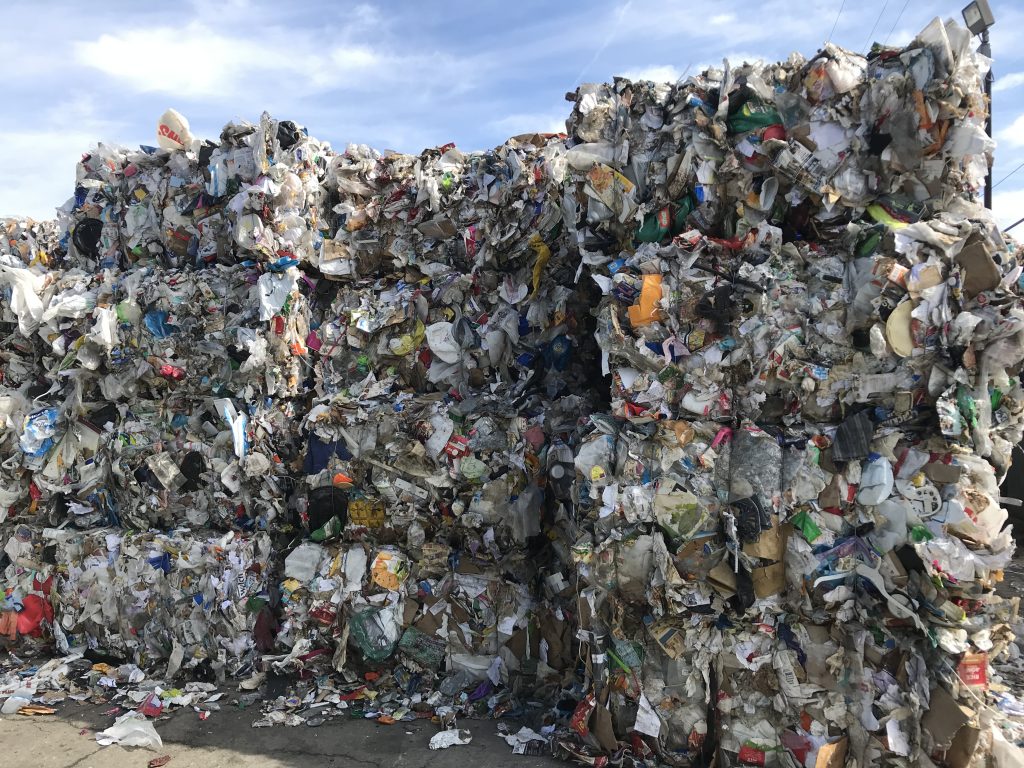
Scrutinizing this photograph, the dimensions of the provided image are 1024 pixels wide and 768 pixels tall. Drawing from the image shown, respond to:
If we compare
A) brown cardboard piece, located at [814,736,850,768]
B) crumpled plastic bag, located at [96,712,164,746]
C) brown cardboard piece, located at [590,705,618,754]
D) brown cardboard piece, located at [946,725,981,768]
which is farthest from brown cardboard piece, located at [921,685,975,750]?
crumpled plastic bag, located at [96,712,164,746]

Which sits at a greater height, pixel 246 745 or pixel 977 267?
pixel 977 267

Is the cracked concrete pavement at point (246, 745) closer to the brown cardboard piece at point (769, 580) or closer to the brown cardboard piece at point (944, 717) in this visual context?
the brown cardboard piece at point (769, 580)

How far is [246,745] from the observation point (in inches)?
129

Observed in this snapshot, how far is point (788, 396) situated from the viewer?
290 cm

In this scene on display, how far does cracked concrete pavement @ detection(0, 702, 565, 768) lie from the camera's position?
122 inches

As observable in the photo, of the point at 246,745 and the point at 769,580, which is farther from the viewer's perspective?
the point at 246,745

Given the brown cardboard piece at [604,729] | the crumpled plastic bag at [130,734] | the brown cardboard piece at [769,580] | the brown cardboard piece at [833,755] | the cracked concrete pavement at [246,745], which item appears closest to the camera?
the brown cardboard piece at [833,755]

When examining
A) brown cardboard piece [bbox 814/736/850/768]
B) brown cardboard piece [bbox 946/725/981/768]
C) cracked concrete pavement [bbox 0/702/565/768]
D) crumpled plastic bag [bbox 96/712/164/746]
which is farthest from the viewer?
crumpled plastic bag [bbox 96/712/164/746]

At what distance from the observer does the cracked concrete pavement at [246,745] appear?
3.10 metres

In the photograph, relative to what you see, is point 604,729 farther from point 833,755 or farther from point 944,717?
point 944,717

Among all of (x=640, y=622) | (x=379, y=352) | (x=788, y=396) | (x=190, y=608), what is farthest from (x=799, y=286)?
(x=190, y=608)

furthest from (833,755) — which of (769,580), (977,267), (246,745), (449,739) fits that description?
(246,745)

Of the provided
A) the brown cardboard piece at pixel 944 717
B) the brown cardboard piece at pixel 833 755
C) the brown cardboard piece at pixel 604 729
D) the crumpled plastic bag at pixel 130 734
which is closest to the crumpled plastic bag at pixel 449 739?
the brown cardboard piece at pixel 604 729

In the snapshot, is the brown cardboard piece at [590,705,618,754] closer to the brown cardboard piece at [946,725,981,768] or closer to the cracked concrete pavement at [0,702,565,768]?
the cracked concrete pavement at [0,702,565,768]
